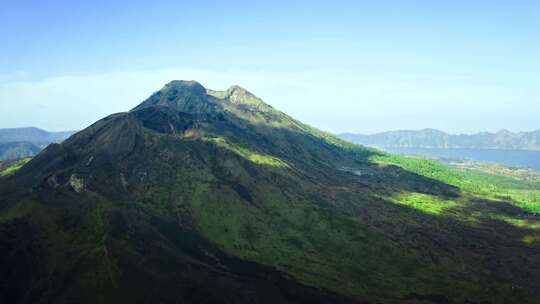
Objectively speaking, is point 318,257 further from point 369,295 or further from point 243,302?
point 243,302

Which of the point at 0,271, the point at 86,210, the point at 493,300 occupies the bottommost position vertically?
the point at 493,300

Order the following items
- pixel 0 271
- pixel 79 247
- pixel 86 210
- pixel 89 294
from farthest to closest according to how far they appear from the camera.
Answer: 1. pixel 86 210
2. pixel 79 247
3. pixel 0 271
4. pixel 89 294

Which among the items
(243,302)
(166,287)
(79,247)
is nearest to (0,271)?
(79,247)

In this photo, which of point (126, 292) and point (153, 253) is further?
point (153, 253)

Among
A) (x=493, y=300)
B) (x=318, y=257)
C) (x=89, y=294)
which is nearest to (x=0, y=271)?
(x=89, y=294)

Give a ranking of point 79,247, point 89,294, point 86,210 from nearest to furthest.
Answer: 1. point 89,294
2. point 79,247
3. point 86,210

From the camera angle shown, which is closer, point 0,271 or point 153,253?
point 0,271

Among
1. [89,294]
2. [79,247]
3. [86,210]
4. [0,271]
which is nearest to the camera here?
[89,294]

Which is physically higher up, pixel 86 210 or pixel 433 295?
pixel 86 210

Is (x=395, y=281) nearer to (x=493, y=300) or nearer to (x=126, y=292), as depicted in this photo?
(x=493, y=300)
